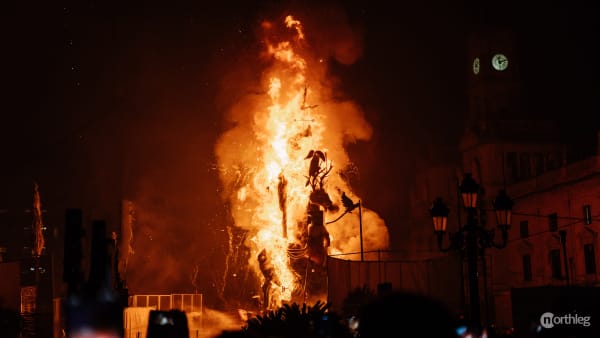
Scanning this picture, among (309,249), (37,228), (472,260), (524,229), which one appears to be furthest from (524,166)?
(472,260)

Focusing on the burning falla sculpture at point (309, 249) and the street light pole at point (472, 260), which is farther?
the burning falla sculpture at point (309, 249)

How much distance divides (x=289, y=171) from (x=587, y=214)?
1611 centimetres

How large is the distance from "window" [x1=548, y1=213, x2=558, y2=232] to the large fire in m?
10.4

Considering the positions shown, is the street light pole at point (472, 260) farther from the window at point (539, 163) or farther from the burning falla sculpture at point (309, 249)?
the window at point (539, 163)

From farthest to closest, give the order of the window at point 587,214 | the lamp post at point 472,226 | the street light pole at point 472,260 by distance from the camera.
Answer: the window at point 587,214 → the lamp post at point 472,226 → the street light pole at point 472,260

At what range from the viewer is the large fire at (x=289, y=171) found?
3994cm

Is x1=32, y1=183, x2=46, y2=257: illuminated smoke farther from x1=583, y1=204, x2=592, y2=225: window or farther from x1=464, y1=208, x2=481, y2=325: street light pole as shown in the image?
x1=464, y1=208, x2=481, y2=325: street light pole

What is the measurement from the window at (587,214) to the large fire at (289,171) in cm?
1227

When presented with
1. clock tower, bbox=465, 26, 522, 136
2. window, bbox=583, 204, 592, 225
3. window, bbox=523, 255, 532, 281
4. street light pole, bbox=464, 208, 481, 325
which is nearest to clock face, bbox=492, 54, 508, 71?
clock tower, bbox=465, 26, 522, 136

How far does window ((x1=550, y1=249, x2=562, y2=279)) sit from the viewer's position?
4247 centimetres

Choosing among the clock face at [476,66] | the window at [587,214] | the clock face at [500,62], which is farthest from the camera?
the clock face at [476,66]

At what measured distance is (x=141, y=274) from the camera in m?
46.1

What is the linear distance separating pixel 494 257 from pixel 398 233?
10341 mm

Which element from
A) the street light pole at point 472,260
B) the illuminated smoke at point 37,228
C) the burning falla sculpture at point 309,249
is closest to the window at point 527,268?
the burning falla sculpture at point 309,249
